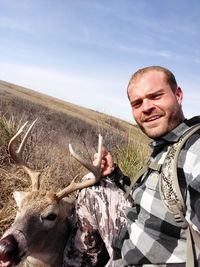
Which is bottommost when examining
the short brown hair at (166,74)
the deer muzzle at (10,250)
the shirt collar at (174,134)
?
the deer muzzle at (10,250)

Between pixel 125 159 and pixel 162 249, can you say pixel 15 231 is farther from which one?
pixel 125 159

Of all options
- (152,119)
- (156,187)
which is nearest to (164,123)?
(152,119)

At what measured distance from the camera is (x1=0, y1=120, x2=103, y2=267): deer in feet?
14.1

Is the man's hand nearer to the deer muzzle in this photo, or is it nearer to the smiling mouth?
the deer muzzle

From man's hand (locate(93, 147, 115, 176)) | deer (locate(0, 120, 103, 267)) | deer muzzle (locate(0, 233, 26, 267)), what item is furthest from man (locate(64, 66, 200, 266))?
deer muzzle (locate(0, 233, 26, 267))

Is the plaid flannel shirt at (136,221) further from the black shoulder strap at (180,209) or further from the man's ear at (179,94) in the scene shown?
the man's ear at (179,94)

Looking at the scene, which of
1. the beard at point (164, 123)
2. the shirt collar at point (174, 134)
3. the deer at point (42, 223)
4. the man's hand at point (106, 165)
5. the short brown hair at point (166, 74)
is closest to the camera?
the shirt collar at point (174, 134)

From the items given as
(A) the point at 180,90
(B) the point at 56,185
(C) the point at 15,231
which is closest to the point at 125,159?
(B) the point at 56,185

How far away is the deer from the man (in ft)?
2.26

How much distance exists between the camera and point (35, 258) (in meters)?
4.85

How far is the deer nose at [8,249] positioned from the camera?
3.96 m

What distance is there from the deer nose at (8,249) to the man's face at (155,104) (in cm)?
158

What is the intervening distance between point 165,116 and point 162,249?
962mm

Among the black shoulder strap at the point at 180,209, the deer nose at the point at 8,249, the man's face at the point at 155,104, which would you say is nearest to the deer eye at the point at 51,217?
the deer nose at the point at 8,249
